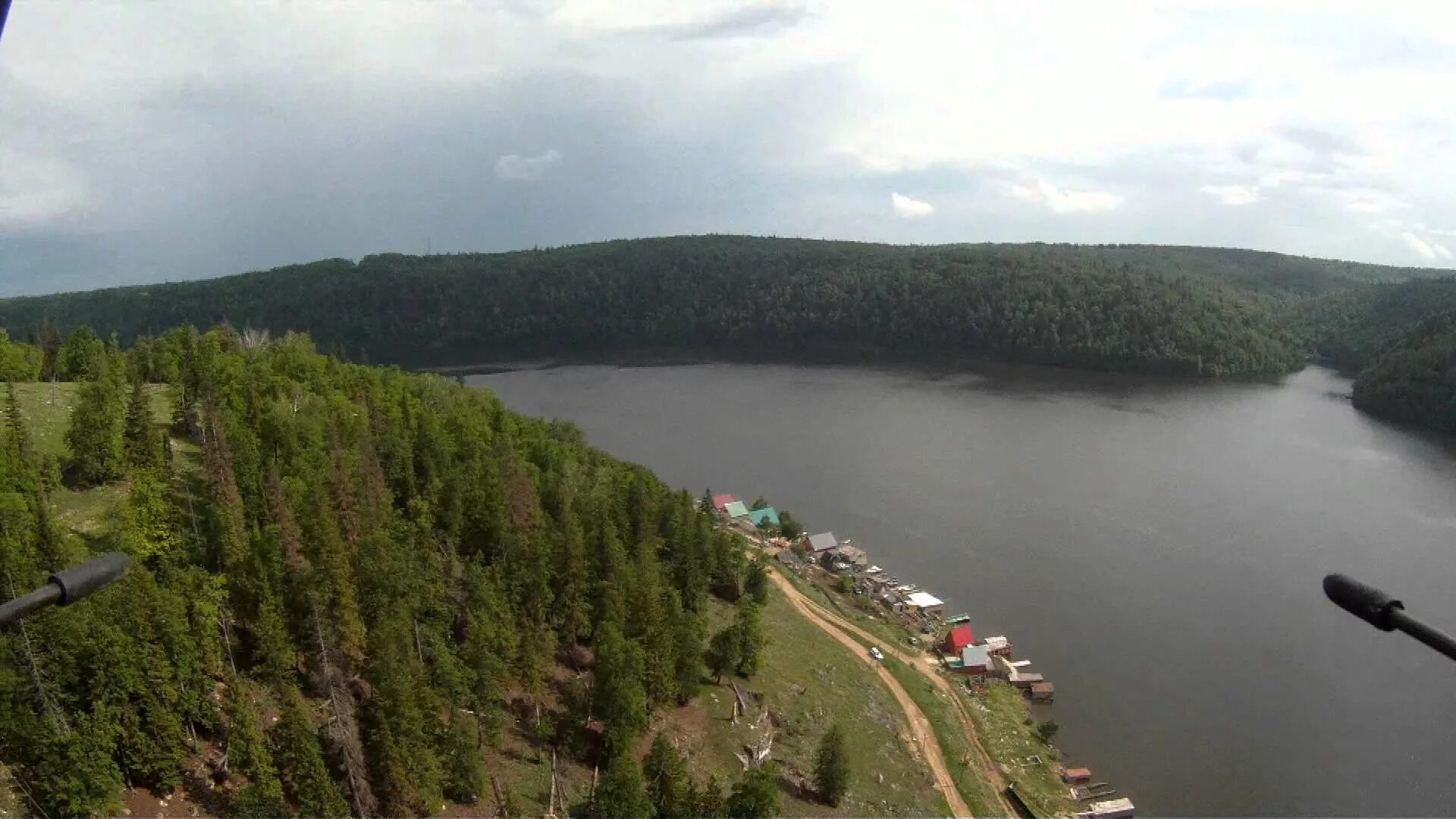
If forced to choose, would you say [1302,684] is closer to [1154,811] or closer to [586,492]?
[1154,811]

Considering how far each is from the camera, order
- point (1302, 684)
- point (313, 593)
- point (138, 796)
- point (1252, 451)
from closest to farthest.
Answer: point (138, 796)
point (313, 593)
point (1302, 684)
point (1252, 451)

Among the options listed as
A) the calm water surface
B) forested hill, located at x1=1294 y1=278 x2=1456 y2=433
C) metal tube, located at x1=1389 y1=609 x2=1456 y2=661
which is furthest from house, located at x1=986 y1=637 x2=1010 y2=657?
forested hill, located at x1=1294 y1=278 x2=1456 y2=433

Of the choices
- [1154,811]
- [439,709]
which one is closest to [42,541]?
[439,709]

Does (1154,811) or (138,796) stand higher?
(138,796)

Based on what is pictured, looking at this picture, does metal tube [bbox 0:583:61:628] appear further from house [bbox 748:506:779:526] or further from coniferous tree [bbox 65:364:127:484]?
house [bbox 748:506:779:526]

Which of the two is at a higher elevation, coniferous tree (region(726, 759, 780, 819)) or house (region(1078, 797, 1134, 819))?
coniferous tree (region(726, 759, 780, 819))

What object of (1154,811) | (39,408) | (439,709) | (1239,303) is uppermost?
(1239,303)

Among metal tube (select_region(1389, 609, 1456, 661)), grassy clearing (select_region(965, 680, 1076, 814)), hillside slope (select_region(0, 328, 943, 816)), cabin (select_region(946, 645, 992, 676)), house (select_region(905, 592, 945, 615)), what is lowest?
grassy clearing (select_region(965, 680, 1076, 814))
